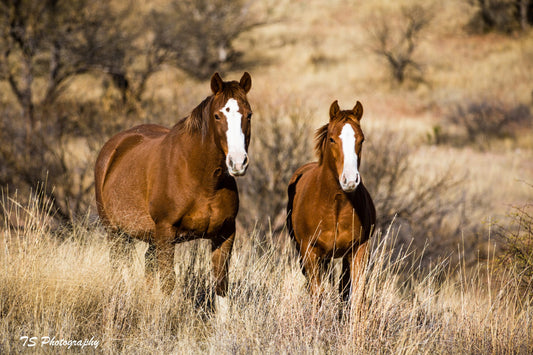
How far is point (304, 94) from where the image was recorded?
853 inches

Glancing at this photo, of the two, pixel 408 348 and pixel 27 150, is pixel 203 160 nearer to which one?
pixel 408 348

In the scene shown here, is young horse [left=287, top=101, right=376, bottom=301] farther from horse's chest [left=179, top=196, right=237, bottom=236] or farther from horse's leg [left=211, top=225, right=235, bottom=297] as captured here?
horse's chest [left=179, top=196, right=237, bottom=236]

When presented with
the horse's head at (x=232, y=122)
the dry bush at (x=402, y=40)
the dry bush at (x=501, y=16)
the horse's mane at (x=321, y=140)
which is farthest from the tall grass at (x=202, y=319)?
the dry bush at (x=501, y=16)

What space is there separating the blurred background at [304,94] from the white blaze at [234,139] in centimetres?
170

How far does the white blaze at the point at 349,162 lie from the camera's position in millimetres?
3756

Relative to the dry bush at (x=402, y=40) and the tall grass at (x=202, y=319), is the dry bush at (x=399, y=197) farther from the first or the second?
the dry bush at (x=402, y=40)

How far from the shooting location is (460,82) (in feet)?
88.3

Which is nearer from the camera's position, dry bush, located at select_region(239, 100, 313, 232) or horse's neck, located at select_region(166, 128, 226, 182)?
horse's neck, located at select_region(166, 128, 226, 182)

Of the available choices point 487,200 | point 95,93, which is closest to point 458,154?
point 487,200

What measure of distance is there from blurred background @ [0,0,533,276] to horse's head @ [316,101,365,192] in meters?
0.94

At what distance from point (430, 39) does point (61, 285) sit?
3251 centimetres

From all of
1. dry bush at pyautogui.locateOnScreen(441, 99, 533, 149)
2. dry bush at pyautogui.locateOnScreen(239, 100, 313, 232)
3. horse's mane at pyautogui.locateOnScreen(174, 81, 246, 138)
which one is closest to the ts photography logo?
horse's mane at pyautogui.locateOnScreen(174, 81, 246, 138)

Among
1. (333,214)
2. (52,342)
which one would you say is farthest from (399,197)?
(52,342)

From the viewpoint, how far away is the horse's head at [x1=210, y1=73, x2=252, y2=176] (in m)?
3.54
